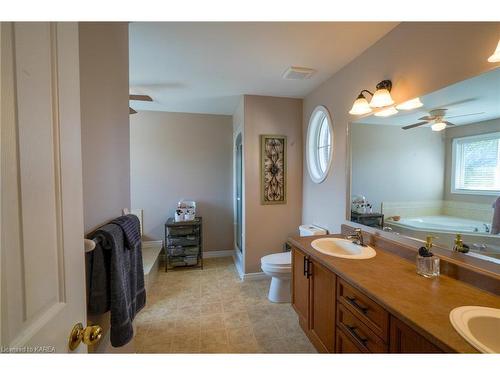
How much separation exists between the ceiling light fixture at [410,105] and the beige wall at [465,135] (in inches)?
9.4

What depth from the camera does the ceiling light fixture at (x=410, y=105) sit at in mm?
Result: 1366

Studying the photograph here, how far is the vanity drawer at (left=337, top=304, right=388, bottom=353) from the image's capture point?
0.97m

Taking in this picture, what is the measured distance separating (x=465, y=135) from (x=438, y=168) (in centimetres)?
23

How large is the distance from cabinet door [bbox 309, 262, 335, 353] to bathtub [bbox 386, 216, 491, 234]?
675mm

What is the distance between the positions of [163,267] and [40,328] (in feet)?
9.77

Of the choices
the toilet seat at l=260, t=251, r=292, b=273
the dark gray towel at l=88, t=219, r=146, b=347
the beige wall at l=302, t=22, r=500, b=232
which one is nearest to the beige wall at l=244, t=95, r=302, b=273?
the beige wall at l=302, t=22, r=500, b=232

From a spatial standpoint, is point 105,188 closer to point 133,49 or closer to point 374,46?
point 133,49

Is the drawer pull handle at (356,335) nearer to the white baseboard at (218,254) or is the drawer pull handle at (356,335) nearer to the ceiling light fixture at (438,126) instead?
the ceiling light fixture at (438,126)

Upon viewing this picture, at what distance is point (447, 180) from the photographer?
1285 mm

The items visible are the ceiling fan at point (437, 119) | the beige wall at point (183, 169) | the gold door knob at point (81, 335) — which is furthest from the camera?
the beige wall at point (183, 169)

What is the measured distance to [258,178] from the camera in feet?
9.11

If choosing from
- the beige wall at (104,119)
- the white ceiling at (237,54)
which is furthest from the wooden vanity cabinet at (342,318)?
the white ceiling at (237,54)

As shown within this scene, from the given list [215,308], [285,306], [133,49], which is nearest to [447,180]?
[285,306]

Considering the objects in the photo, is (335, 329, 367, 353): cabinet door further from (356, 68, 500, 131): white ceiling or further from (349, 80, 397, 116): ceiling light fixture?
(349, 80, 397, 116): ceiling light fixture
